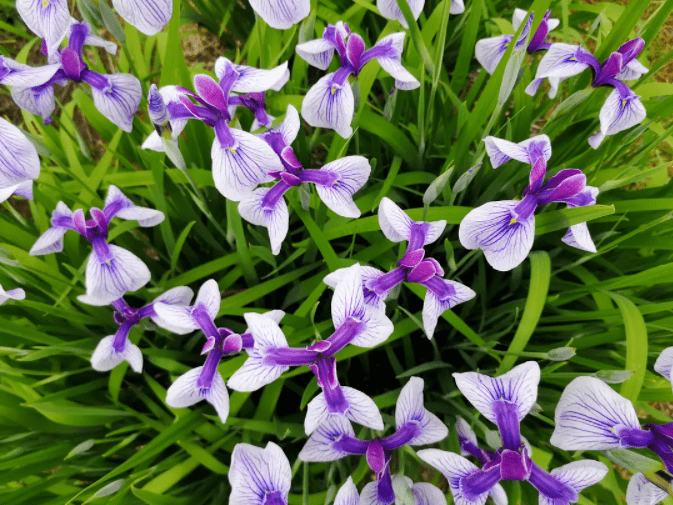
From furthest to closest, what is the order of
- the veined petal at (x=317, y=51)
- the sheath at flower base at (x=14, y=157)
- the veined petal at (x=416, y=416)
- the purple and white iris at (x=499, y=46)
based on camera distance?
the purple and white iris at (x=499, y=46) < the veined petal at (x=317, y=51) < the veined petal at (x=416, y=416) < the sheath at flower base at (x=14, y=157)

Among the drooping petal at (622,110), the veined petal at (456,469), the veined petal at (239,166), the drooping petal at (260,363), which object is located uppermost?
the veined petal at (239,166)

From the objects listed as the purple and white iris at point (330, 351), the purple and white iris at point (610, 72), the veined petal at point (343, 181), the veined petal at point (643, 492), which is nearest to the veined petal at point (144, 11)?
the veined petal at point (343, 181)

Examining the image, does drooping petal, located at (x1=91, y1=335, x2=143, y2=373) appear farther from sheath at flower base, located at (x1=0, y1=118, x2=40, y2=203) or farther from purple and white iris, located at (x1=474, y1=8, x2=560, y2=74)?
purple and white iris, located at (x1=474, y1=8, x2=560, y2=74)

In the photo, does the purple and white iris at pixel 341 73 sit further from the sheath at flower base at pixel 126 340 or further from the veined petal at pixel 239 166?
the sheath at flower base at pixel 126 340

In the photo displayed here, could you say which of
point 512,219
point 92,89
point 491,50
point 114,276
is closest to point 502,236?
point 512,219

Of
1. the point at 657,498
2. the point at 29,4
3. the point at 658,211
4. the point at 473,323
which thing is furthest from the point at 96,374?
the point at 658,211

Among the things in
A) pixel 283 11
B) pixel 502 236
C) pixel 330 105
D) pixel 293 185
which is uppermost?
pixel 283 11

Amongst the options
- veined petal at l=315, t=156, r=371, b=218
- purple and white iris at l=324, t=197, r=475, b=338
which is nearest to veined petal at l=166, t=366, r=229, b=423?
purple and white iris at l=324, t=197, r=475, b=338

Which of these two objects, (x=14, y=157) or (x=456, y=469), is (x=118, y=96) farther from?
(x=456, y=469)
